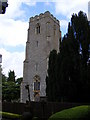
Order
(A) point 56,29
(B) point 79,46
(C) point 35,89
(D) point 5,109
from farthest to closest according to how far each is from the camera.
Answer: (A) point 56,29
(C) point 35,89
(D) point 5,109
(B) point 79,46

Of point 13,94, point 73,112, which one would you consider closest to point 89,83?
point 73,112

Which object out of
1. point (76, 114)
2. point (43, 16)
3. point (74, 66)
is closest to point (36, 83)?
point (43, 16)

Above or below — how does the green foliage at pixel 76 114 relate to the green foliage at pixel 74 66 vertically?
below

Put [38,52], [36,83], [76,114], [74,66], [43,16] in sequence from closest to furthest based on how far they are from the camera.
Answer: [76,114] < [74,66] < [36,83] < [38,52] < [43,16]

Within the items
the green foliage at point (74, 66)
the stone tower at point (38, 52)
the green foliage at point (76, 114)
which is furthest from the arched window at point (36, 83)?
the green foliage at point (76, 114)

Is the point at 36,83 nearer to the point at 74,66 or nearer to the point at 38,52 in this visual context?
the point at 38,52

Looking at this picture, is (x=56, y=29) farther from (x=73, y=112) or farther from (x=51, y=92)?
(x=73, y=112)

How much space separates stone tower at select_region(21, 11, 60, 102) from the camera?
134 feet

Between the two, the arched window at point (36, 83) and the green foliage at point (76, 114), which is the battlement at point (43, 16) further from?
the green foliage at point (76, 114)

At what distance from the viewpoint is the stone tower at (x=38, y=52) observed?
40719mm

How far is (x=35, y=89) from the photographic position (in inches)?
1608

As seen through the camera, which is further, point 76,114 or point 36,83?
point 36,83

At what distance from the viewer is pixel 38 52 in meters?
42.2

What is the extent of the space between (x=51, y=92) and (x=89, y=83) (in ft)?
14.7
